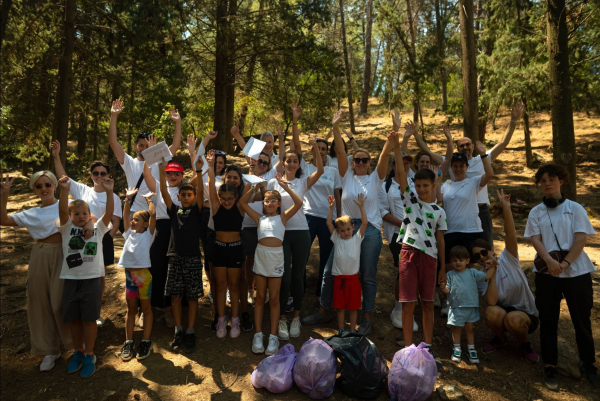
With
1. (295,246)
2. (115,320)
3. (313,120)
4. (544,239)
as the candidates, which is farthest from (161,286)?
(313,120)

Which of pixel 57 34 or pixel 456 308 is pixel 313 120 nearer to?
pixel 57 34

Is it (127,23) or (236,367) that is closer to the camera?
(236,367)

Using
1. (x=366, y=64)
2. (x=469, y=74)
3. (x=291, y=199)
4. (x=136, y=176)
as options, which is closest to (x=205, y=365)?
(x=291, y=199)

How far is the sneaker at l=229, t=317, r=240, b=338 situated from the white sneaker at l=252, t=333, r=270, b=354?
32cm

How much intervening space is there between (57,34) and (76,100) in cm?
188

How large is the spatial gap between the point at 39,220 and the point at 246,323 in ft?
8.83

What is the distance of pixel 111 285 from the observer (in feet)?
20.8

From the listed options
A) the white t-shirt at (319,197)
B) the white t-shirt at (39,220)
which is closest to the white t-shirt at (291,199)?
the white t-shirt at (319,197)

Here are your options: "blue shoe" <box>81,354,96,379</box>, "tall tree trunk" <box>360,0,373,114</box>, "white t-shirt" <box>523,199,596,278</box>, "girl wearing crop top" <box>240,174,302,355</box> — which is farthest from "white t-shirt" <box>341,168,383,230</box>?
"tall tree trunk" <box>360,0,373,114</box>

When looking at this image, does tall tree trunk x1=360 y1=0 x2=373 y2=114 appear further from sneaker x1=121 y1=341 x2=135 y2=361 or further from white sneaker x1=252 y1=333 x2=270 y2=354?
sneaker x1=121 y1=341 x2=135 y2=361

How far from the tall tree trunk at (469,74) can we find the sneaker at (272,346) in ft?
22.0

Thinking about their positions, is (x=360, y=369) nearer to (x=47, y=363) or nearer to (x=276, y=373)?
(x=276, y=373)

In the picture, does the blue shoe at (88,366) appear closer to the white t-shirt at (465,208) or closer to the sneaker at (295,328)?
the sneaker at (295,328)

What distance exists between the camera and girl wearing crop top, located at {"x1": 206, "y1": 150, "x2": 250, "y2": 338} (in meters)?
4.77
